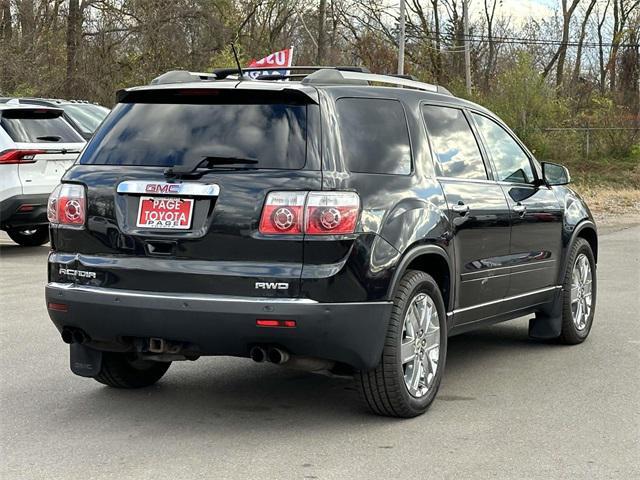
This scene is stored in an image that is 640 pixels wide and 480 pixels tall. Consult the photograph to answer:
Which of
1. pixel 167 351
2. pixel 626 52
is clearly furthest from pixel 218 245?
pixel 626 52

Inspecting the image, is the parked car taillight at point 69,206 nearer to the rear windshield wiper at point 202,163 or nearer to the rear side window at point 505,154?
the rear windshield wiper at point 202,163

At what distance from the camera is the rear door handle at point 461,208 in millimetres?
6219

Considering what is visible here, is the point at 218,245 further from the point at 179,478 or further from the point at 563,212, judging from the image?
the point at 563,212

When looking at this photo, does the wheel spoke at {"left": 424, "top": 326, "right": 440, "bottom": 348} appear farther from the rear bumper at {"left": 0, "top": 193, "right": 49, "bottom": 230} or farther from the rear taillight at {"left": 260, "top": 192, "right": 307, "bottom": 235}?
the rear bumper at {"left": 0, "top": 193, "right": 49, "bottom": 230}

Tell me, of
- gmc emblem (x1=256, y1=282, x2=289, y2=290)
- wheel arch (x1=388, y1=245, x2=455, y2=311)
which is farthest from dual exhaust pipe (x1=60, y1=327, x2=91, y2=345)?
wheel arch (x1=388, y1=245, x2=455, y2=311)

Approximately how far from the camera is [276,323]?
5156mm

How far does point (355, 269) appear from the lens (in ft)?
17.3

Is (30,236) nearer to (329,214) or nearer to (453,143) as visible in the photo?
(453,143)

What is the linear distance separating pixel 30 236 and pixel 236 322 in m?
10.4

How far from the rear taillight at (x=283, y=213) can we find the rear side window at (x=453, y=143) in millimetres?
1333

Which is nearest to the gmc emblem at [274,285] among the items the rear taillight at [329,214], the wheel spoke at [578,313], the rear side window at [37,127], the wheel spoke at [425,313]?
the rear taillight at [329,214]

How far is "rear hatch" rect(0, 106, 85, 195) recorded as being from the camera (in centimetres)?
1344

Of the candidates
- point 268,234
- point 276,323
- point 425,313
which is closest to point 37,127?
point 425,313

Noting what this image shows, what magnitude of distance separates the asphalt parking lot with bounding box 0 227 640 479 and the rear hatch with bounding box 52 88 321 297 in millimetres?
761
